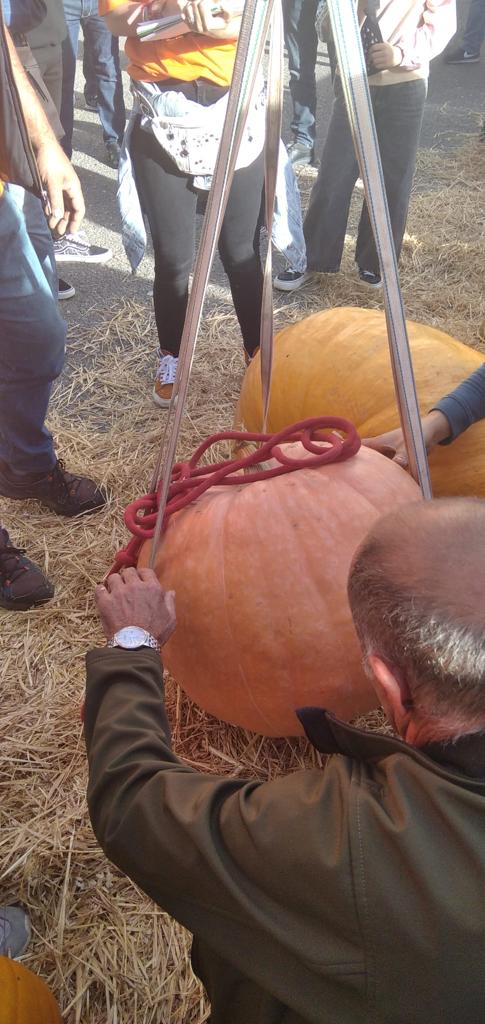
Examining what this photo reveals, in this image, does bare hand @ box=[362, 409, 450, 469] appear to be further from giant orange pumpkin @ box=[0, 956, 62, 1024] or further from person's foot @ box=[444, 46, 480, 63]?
person's foot @ box=[444, 46, 480, 63]

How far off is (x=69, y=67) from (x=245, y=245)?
214 cm

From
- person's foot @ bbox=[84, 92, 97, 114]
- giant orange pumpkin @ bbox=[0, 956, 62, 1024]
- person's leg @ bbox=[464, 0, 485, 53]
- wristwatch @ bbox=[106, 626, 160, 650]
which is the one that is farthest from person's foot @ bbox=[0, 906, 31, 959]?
person's leg @ bbox=[464, 0, 485, 53]

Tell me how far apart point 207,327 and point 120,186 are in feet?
4.21

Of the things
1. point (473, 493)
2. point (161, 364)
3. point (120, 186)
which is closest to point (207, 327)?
point (161, 364)

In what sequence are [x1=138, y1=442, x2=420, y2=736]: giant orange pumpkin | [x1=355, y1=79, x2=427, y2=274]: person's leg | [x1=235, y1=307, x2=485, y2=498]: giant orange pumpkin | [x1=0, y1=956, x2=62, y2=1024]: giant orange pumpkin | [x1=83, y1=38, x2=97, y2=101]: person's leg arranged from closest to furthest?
[x1=0, y1=956, x2=62, y2=1024]: giant orange pumpkin < [x1=138, y1=442, x2=420, y2=736]: giant orange pumpkin < [x1=235, y1=307, x2=485, y2=498]: giant orange pumpkin < [x1=355, y1=79, x2=427, y2=274]: person's leg < [x1=83, y1=38, x2=97, y2=101]: person's leg

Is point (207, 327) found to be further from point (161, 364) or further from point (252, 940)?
point (252, 940)

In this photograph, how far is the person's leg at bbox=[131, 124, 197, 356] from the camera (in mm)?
2783

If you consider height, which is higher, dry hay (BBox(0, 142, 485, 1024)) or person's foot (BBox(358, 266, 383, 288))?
person's foot (BBox(358, 266, 383, 288))

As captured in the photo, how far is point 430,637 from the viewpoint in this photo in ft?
3.08

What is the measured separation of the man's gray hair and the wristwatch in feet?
1.63

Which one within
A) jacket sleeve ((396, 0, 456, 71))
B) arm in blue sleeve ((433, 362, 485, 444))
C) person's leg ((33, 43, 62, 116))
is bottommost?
arm in blue sleeve ((433, 362, 485, 444))

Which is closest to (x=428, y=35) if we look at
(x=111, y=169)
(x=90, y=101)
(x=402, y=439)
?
(x=402, y=439)

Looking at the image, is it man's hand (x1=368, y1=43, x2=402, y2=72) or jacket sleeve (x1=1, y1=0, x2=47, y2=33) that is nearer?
jacket sleeve (x1=1, y1=0, x2=47, y2=33)

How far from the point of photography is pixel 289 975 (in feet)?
3.26
